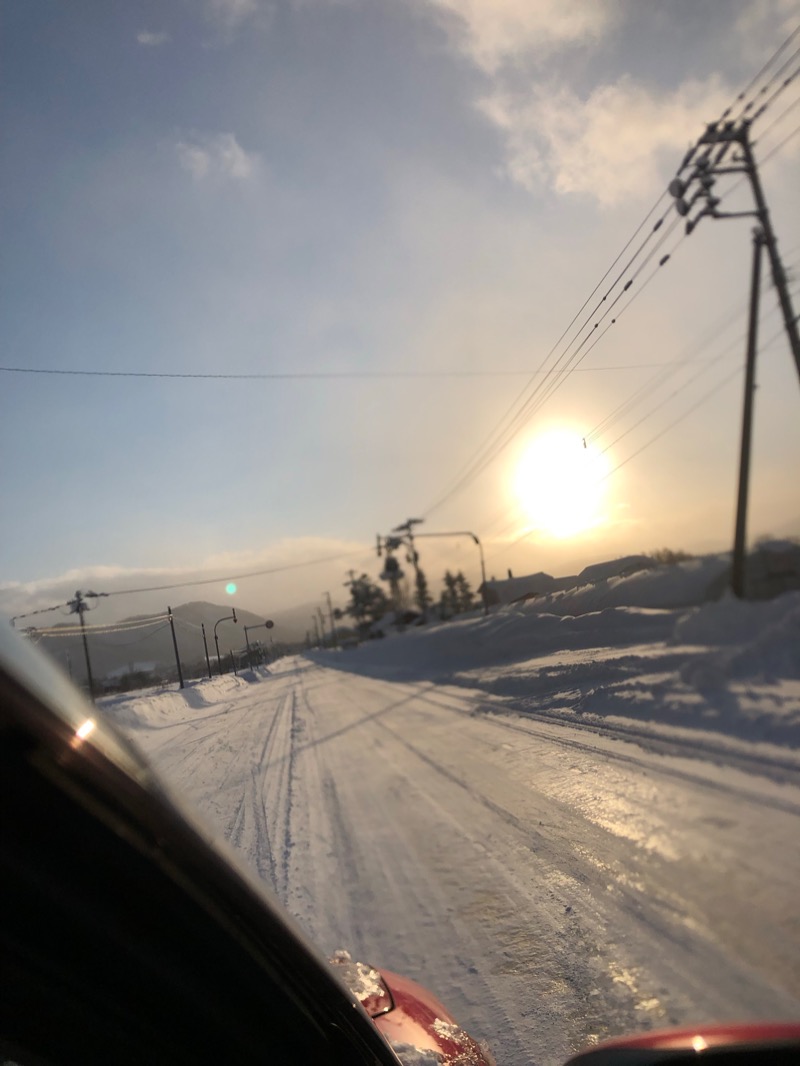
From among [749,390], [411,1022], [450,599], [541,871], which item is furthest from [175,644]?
[450,599]

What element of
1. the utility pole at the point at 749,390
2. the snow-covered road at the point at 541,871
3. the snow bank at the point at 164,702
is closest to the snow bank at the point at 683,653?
the utility pole at the point at 749,390

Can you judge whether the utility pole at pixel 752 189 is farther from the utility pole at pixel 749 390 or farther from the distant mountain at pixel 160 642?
the distant mountain at pixel 160 642

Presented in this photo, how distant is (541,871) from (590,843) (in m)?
0.40

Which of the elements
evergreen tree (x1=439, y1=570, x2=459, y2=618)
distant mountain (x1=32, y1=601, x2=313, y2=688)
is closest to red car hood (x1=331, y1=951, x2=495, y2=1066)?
distant mountain (x1=32, y1=601, x2=313, y2=688)

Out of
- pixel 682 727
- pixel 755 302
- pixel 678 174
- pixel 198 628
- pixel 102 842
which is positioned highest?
pixel 678 174

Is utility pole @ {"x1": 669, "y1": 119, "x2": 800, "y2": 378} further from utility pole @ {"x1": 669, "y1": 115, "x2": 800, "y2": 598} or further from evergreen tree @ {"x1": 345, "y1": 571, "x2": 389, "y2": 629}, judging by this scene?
evergreen tree @ {"x1": 345, "y1": 571, "x2": 389, "y2": 629}

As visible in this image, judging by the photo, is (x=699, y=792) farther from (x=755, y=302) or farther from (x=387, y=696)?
(x=387, y=696)

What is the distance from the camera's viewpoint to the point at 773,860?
2916 mm

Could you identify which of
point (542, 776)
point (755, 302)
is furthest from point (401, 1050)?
point (542, 776)

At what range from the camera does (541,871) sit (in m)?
4.78

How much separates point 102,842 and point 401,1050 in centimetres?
142

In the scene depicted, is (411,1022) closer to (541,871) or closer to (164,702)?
(541,871)

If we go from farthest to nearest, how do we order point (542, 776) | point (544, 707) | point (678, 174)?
1. point (544, 707)
2. point (542, 776)
3. point (678, 174)

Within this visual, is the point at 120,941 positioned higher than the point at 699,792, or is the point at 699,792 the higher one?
the point at 120,941
